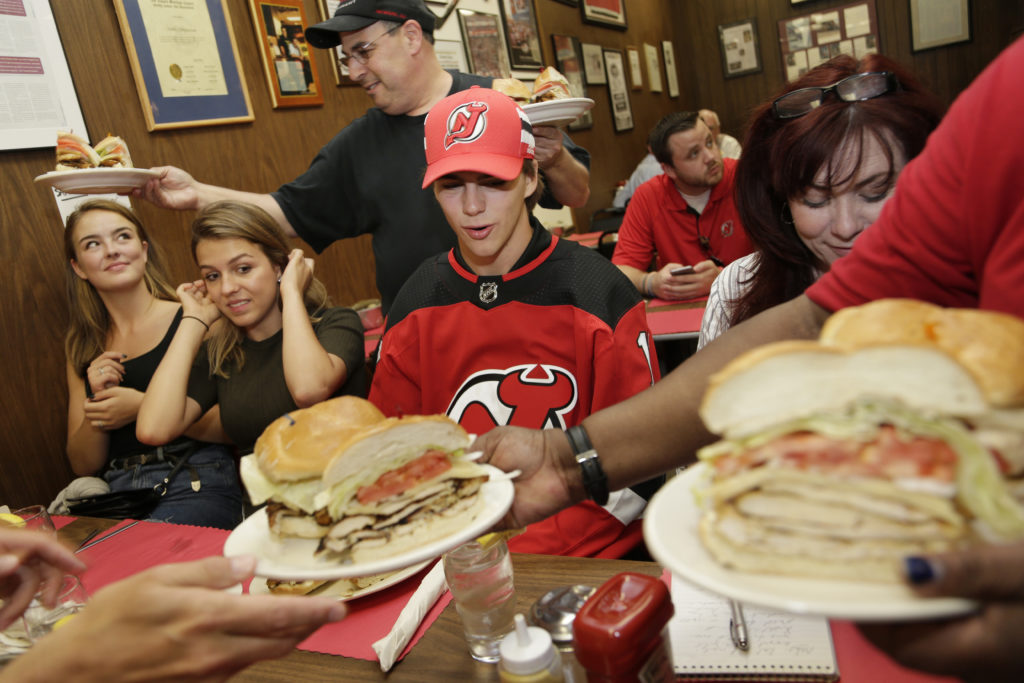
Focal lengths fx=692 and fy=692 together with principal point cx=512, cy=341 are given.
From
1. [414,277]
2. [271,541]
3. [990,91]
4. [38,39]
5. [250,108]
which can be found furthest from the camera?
[250,108]

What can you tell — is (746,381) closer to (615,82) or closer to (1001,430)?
(1001,430)

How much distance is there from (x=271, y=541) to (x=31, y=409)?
99.5 inches

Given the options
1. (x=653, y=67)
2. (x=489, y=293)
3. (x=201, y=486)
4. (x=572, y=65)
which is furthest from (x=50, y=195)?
(x=653, y=67)

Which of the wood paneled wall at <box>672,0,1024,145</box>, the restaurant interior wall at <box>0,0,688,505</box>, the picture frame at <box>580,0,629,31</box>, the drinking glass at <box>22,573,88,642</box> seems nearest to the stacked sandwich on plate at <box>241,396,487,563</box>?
the drinking glass at <box>22,573,88,642</box>

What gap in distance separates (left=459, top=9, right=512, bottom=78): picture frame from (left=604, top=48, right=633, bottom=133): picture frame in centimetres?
225

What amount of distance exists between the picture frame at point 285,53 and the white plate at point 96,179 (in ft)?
4.79

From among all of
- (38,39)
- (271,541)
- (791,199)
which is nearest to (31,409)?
(38,39)

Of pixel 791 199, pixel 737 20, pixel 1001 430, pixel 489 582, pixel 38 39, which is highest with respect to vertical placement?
pixel 737 20

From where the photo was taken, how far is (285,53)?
3.91 m

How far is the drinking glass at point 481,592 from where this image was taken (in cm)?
116

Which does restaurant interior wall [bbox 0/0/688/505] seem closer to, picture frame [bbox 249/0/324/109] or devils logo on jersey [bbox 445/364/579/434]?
picture frame [bbox 249/0/324/109]

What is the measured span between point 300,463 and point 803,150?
55.1 inches

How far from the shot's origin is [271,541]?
3.54ft

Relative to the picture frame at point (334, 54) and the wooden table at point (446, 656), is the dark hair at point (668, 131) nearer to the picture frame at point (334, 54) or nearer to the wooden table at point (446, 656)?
the picture frame at point (334, 54)
